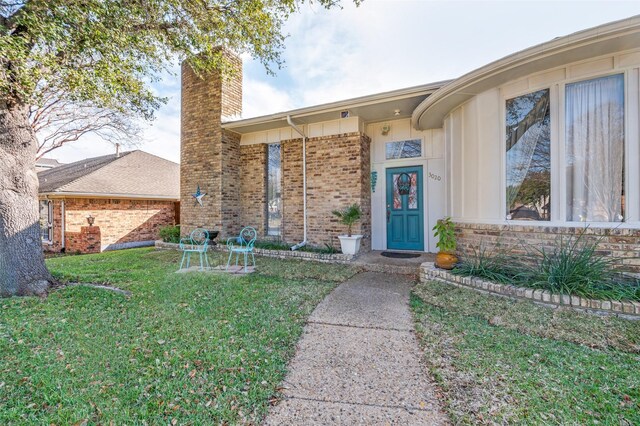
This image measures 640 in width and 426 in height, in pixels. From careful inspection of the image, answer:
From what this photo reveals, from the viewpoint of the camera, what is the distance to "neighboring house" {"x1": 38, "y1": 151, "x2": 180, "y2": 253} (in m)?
11.1

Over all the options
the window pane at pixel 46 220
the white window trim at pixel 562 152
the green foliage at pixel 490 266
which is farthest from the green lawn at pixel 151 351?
the window pane at pixel 46 220

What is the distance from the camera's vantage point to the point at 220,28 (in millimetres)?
5613

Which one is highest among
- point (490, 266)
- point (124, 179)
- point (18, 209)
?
point (124, 179)

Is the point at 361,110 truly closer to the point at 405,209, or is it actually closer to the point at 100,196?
the point at 405,209

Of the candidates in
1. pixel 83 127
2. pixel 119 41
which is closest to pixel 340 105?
pixel 119 41

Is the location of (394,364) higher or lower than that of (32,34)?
lower

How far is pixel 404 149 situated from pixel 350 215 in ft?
8.19

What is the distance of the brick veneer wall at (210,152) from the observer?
8.42 meters

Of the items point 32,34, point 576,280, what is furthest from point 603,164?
point 32,34

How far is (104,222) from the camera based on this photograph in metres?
11.7

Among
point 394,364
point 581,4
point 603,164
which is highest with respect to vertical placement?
point 581,4

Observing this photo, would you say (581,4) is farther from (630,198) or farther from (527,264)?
(527,264)

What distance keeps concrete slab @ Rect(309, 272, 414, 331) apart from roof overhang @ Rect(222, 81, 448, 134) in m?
3.90

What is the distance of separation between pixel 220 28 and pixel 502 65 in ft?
17.2
